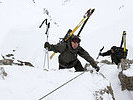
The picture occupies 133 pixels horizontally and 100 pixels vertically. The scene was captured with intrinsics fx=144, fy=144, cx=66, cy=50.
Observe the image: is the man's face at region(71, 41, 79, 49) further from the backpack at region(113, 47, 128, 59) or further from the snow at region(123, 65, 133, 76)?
the backpack at region(113, 47, 128, 59)

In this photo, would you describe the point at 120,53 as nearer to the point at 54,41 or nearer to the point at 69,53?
the point at 69,53

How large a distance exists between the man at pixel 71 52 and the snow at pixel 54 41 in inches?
19.7

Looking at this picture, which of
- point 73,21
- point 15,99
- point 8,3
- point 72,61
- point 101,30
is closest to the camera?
point 15,99

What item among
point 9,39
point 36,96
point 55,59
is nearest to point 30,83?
point 36,96

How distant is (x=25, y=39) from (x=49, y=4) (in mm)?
12236

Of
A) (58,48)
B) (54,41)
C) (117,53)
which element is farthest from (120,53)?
(54,41)

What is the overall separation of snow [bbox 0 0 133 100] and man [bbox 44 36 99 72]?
19.7 inches

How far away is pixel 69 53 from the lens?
4.63 metres

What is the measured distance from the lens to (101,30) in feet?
61.9

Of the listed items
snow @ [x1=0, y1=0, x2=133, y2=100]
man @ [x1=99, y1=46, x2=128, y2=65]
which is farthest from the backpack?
snow @ [x1=0, y1=0, x2=133, y2=100]

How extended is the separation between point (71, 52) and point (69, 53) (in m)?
0.08

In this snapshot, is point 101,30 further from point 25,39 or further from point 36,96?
point 36,96

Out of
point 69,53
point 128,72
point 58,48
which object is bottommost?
point 128,72

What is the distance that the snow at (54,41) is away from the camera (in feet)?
8.74
